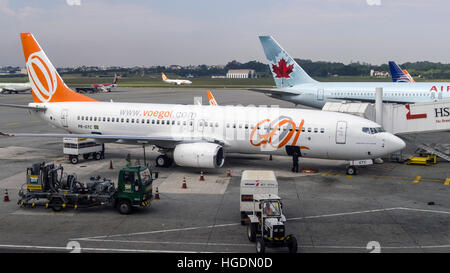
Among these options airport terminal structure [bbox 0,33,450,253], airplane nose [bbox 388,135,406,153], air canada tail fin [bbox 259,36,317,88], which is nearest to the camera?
airport terminal structure [bbox 0,33,450,253]

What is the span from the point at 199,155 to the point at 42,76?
51.7 feet

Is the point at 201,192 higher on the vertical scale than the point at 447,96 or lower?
lower

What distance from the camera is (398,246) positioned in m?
15.8

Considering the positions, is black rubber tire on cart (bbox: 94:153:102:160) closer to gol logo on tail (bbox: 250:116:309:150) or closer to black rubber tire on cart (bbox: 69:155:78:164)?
black rubber tire on cart (bbox: 69:155:78:164)

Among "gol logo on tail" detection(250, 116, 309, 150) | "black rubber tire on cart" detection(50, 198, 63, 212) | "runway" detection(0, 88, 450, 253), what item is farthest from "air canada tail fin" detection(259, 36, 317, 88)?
"black rubber tire on cart" detection(50, 198, 63, 212)

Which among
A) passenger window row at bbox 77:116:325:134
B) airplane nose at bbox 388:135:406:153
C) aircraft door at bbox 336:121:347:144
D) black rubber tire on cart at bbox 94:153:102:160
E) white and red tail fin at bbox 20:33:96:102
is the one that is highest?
white and red tail fin at bbox 20:33:96:102

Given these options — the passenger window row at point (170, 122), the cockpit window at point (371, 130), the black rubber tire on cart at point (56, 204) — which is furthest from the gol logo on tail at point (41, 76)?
the cockpit window at point (371, 130)

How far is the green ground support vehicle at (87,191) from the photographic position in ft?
62.2

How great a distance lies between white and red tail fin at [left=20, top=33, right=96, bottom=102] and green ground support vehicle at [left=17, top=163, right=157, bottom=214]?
588 inches

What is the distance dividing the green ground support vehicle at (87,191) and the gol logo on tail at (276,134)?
9901 millimetres

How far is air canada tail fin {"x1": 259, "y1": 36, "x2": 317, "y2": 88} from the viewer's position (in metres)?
49.7
